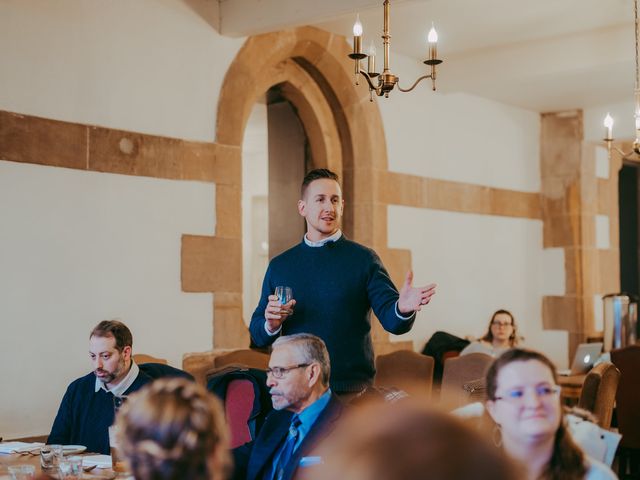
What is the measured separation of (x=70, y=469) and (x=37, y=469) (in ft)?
0.75

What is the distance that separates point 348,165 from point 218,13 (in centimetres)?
188

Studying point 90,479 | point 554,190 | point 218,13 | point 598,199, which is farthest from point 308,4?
point 598,199

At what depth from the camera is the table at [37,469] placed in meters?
3.02

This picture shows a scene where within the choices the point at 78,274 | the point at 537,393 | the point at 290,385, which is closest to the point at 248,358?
the point at 78,274

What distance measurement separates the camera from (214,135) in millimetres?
6332

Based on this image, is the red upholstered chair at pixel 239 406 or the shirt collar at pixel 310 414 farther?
the red upholstered chair at pixel 239 406

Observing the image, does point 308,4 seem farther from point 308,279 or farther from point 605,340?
point 605,340

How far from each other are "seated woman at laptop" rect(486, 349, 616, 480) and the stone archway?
428cm

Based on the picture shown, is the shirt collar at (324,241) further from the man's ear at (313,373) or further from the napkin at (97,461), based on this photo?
the napkin at (97,461)

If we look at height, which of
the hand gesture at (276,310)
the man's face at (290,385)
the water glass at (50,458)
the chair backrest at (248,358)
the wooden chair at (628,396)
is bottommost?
the wooden chair at (628,396)

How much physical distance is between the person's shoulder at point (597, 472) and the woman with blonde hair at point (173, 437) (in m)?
1.07

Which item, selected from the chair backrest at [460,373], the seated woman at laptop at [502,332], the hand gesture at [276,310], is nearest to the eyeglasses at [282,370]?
the hand gesture at [276,310]

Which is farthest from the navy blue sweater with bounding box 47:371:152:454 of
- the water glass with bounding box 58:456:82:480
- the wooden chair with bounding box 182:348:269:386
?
the wooden chair with bounding box 182:348:269:386

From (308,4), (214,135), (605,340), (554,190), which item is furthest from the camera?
(554,190)
